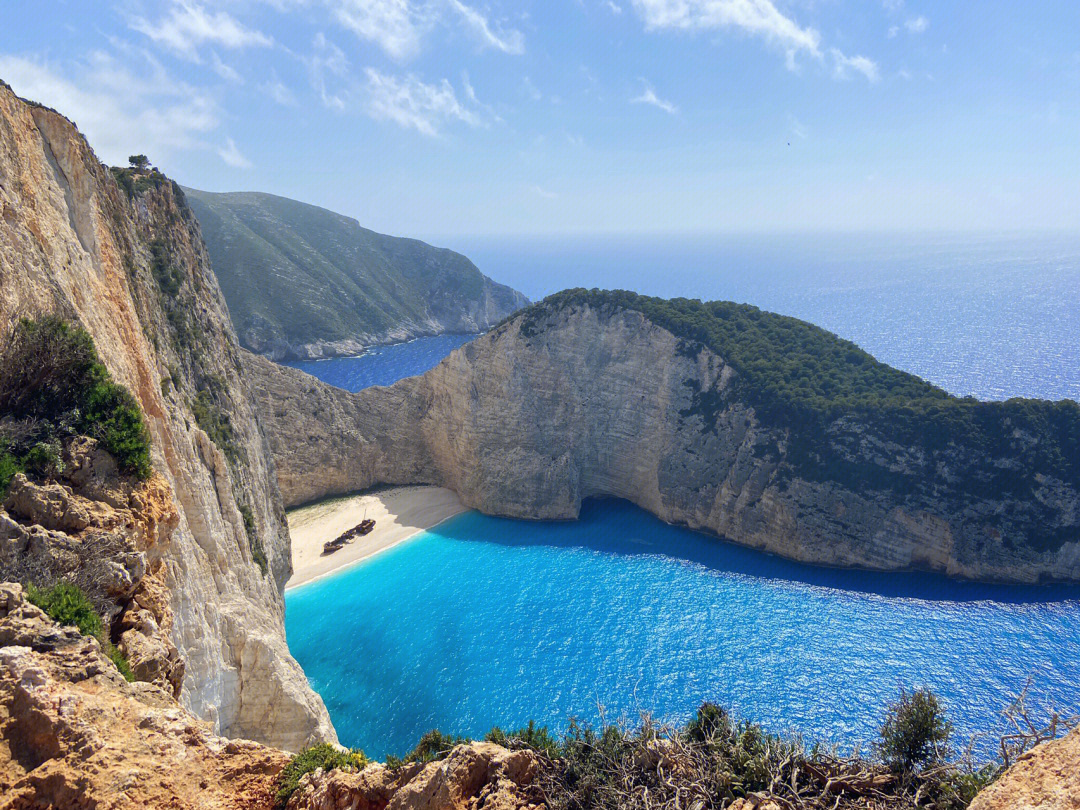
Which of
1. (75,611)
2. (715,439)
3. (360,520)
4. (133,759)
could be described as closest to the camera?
(133,759)

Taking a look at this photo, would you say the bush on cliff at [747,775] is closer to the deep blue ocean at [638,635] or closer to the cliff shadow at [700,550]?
the deep blue ocean at [638,635]

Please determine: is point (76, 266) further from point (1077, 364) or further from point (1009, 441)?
point (1077, 364)

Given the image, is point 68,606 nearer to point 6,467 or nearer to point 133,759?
point 6,467

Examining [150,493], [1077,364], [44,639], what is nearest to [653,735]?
[44,639]

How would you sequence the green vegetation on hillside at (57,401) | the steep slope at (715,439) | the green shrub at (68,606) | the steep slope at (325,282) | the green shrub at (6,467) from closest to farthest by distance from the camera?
1. the green shrub at (68,606)
2. the green shrub at (6,467)
3. the green vegetation on hillside at (57,401)
4. the steep slope at (715,439)
5. the steep slope at (325,282)

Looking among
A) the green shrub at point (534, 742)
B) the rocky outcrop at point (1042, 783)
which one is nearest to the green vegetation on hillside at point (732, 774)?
the green shrub at point (534, 742)

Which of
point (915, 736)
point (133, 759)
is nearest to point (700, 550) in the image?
point (915, 736)
